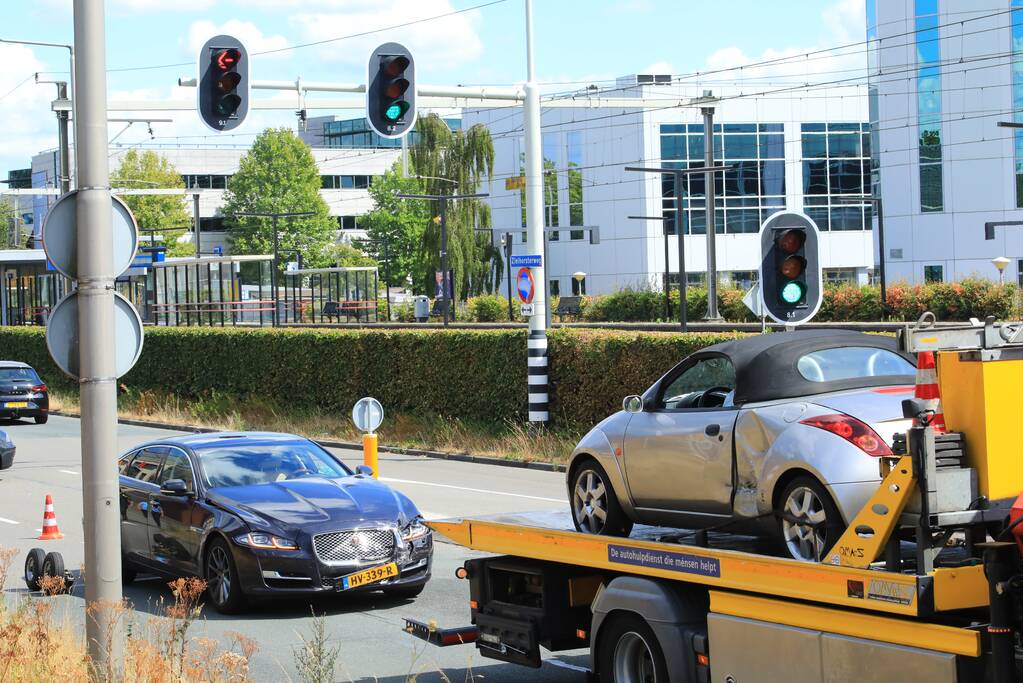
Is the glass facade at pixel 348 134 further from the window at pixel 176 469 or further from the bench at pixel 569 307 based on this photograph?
the window at pixel 176 469

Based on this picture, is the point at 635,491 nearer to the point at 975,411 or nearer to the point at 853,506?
the point at 853,506

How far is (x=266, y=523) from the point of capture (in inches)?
458

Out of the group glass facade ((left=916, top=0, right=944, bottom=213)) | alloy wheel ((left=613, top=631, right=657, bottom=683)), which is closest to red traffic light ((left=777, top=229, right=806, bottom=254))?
alloy wheel ((left=613, top=631, right=657, bottom=683))

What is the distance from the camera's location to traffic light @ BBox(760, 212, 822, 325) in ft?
41.8

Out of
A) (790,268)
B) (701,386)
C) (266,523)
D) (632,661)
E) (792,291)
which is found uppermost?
(790,268)

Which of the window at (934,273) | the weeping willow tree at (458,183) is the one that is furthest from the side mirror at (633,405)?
the weeping willow tree at (458,183)

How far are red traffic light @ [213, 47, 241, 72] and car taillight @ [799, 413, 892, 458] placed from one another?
40.8ft

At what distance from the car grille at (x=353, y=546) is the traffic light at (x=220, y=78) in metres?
8.23

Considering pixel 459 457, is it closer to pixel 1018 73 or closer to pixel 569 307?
pixel 569 307

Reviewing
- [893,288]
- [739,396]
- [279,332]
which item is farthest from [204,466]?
[893,288]

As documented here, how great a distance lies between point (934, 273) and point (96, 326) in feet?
212

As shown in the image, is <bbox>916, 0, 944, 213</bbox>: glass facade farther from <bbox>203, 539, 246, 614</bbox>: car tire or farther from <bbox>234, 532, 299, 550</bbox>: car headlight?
<bbox>234, 532, 299, 550</bbox>: car headlight

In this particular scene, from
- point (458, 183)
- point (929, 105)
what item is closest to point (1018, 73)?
point (929, 105)

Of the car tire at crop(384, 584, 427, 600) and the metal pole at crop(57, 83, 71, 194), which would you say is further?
the metal pole at crop(57, 83, 71, 194)
